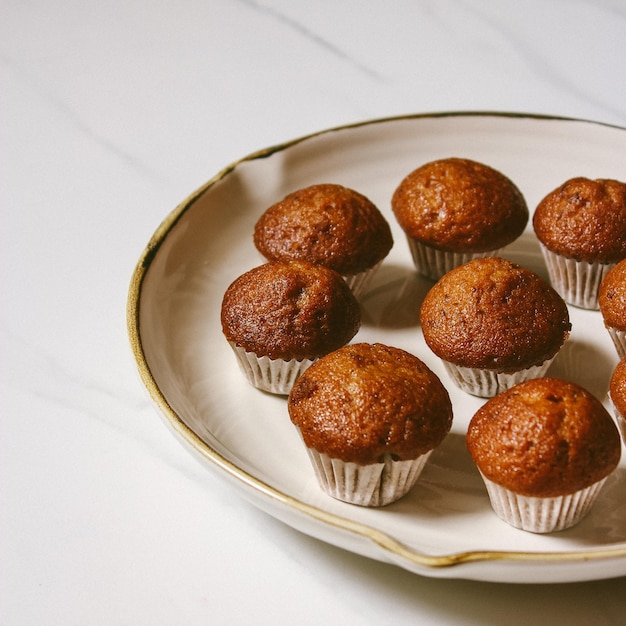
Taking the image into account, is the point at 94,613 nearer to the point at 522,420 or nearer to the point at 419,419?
the point at 419,419

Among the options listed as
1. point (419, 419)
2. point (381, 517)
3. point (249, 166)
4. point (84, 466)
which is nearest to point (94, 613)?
point (84, 466)

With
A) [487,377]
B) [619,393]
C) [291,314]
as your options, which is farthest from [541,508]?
[291,314]

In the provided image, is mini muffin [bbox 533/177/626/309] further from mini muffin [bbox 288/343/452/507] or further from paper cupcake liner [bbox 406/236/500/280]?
mini muffin [bbox 288/343/452/507]

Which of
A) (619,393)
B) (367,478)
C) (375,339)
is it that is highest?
(619,393)

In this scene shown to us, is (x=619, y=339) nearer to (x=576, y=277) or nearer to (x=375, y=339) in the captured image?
(x=576, y=277)

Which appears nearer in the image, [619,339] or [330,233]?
[619,339]

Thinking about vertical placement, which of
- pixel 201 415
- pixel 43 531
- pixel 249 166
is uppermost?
pixel 249 166

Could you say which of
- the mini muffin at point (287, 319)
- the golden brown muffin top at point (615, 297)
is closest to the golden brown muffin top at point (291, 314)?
the mini muffin at point (287, 319)
